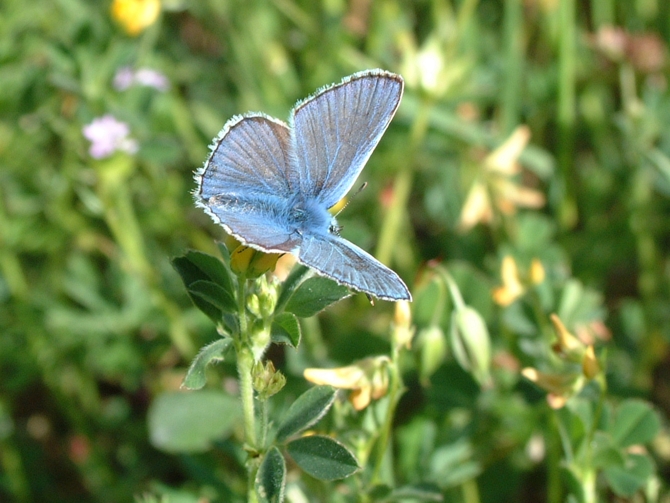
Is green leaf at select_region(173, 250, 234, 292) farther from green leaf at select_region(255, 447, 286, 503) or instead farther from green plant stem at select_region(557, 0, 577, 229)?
green plant stem at select_region(557, 0, 577, 229)

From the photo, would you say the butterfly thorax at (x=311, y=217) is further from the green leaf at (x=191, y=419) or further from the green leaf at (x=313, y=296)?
the green leaf at (x=191, y=419)

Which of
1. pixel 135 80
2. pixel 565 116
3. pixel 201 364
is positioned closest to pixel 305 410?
pixel 201 364

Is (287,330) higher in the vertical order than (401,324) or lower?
higher

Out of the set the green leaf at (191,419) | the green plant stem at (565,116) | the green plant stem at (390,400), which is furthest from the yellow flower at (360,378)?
the green plant stem at (565,116)

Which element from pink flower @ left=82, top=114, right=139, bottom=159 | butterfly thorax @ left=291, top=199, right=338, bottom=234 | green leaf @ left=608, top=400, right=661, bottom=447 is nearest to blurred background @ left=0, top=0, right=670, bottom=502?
pink flower @ left=82, top=114, right=139, bottom=159

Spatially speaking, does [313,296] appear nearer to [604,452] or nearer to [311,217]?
[311,217]

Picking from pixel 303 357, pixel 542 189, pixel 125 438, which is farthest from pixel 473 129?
pixel 125 438
